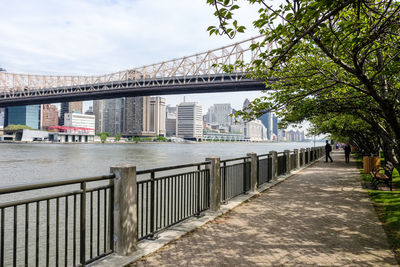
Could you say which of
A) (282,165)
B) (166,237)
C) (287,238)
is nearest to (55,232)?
(166,237)

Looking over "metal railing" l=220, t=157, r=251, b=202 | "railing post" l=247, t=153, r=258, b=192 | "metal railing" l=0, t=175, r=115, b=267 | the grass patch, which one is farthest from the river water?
the grass patch

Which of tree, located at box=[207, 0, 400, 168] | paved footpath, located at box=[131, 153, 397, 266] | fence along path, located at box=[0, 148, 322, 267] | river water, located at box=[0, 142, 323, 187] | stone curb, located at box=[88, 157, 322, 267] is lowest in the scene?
river water, located at box=[0, 142, 323, 187]

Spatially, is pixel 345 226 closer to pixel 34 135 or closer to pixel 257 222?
pixel 257 222

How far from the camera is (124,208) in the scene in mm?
4668

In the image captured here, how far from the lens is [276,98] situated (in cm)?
915

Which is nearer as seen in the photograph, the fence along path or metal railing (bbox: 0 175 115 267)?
metal railing (bbox: 0 175 115 267)

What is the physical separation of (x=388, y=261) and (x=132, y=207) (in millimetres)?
3758

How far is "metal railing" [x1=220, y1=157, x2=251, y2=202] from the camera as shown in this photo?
27.3ft

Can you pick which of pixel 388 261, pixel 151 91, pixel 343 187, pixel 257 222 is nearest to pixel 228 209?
pixel 257 222

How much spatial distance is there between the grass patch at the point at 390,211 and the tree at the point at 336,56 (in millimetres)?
1428

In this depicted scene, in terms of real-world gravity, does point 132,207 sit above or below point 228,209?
above

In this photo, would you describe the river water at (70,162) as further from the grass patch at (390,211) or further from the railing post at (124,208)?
the grass patch at (390,211)

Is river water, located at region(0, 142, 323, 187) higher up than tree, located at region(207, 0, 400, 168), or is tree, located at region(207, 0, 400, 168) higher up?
tree, located at region(207, 0, 400, 168)

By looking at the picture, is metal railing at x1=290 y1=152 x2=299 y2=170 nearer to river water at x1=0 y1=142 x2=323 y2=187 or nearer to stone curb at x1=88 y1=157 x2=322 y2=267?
stone curb at x1=88 y1=157 x2=322 y2=267
